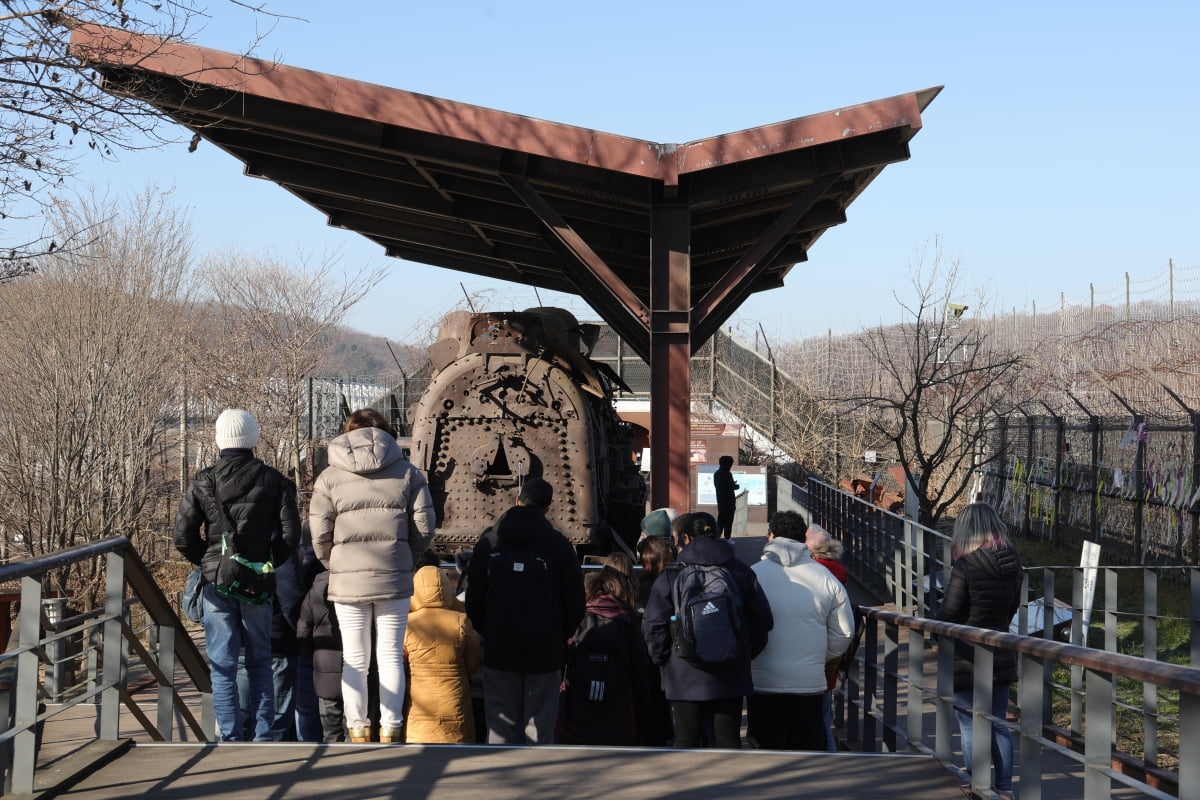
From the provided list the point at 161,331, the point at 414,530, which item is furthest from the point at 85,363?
the point at 414,530

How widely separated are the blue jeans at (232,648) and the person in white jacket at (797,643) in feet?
9.21

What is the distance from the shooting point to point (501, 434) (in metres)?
12.3

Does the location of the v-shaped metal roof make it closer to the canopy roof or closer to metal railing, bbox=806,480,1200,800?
the canopy roof

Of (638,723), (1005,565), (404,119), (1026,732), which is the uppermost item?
(404,119)

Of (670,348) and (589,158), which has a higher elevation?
(589,158)

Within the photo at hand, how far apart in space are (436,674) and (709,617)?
1.68 meters

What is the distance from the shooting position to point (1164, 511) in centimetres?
1772

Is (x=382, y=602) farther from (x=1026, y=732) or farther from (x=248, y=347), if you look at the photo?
(x=248, y=347)

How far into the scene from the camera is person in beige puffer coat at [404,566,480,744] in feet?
23.6

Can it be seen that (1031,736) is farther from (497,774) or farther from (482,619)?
(482,619)

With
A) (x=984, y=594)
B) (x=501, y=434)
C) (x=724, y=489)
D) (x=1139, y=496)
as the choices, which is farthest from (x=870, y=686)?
(x=724, y=489)

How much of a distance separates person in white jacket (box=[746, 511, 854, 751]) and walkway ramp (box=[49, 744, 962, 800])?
1.85 ft

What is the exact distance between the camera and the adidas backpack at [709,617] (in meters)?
6.57

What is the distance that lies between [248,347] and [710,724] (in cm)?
3052
